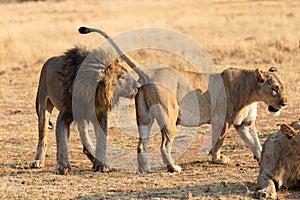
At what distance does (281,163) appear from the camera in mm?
6270

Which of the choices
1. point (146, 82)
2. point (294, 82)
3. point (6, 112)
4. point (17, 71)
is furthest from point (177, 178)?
point (17, 71)

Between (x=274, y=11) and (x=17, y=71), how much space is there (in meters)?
18.0

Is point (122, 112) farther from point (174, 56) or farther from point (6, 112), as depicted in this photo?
point (174, 56)

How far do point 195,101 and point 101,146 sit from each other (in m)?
1.24

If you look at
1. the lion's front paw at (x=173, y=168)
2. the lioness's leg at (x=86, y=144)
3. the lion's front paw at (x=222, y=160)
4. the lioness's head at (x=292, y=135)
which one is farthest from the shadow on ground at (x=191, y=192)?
the lioness's leg at (x=86, y=144)

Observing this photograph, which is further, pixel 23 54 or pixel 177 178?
pixel 23 54

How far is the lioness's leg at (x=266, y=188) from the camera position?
20.1 feet

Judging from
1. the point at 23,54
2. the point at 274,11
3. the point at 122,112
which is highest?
the point at 274,11

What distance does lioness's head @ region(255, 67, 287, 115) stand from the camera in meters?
8.12

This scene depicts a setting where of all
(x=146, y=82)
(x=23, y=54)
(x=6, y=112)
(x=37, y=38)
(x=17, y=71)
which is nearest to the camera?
(x=146, y=82)

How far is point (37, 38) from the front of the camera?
22.7 m

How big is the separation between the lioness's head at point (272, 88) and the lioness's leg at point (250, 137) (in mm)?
409

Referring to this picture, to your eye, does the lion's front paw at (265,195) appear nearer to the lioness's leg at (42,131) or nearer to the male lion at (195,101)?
the male lion at (195,101)

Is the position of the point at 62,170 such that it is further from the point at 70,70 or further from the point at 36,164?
the point at 70,70
